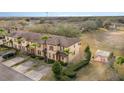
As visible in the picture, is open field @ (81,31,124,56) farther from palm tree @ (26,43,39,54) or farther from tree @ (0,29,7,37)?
tree @ (0,29,7,37)

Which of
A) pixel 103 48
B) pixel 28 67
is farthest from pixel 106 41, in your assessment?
pixel 28 67

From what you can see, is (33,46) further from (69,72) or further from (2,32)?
(69,72)

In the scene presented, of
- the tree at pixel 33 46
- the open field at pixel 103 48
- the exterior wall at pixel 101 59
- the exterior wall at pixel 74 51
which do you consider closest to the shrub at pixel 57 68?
the exterior wall at pixel 74 51

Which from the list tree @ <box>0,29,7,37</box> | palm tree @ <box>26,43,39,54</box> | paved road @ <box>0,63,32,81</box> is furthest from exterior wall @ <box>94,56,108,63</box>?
tree @ <box>0,29,7,37</box>
